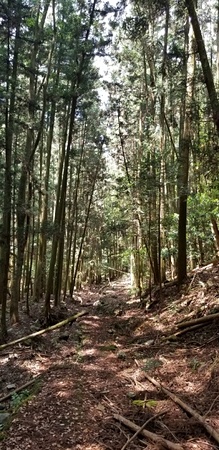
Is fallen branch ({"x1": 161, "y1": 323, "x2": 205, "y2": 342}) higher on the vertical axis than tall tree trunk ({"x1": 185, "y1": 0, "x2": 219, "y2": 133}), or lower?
lower

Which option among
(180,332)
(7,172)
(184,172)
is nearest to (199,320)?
(180,332)

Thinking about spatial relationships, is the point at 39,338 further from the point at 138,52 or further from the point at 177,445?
the point at 138,52

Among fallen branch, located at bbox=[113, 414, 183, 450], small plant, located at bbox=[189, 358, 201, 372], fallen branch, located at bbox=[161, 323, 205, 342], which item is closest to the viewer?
fallen branch, located at bbox=[113, 414, 183, 450]

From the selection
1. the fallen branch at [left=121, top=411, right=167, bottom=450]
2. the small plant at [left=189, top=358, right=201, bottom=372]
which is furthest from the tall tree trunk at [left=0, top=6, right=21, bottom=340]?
the fallen branch at [left=121, top=411, right=167, bottom=450]

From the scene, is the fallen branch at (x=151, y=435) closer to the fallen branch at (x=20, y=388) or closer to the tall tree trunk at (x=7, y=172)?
the fallen branch at (x=20, y=388)

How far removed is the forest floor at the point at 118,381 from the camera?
471cm

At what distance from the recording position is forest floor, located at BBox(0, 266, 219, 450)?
15.4 ft

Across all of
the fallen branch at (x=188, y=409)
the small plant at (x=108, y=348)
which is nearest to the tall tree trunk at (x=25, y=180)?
the small plant at (x=108, y=348)

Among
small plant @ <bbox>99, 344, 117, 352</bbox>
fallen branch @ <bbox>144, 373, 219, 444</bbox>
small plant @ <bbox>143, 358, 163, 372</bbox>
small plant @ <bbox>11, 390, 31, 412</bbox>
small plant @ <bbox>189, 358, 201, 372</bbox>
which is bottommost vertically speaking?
small plant @ <bbox>11, 390, 31, 412</bbox>

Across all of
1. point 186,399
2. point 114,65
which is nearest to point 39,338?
point 186,399

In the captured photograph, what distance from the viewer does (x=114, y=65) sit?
1841 cm

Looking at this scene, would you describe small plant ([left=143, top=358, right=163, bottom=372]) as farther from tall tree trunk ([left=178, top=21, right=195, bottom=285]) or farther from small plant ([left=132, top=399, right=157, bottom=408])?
tall tree trunk ([left=178, top=21, right=195, bottom=285])

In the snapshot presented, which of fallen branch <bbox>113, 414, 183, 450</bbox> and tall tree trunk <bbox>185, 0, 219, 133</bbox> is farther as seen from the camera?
tall tree trunk <bbox>185, 0, 219, 133</bbox>

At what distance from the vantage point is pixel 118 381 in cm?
664
